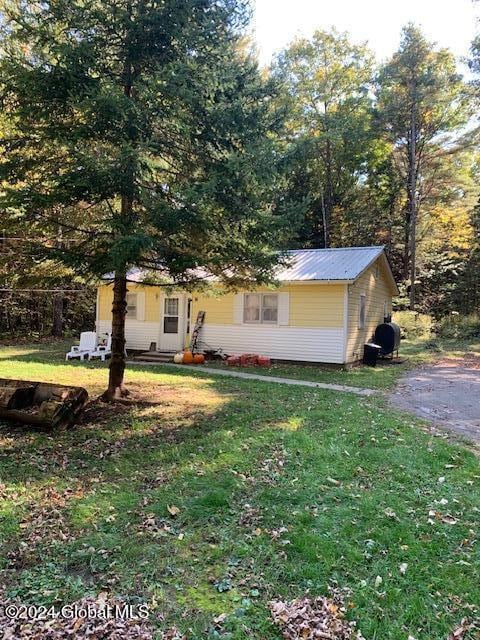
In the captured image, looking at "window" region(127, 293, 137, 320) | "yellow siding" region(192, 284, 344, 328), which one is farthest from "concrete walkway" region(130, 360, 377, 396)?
"window" region(127, 293, 137, 320)

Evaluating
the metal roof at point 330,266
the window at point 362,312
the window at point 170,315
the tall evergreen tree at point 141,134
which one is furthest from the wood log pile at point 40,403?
the window at point 362,312

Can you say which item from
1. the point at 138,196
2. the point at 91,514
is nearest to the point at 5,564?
the point at 91,514

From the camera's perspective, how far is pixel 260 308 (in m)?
14.0

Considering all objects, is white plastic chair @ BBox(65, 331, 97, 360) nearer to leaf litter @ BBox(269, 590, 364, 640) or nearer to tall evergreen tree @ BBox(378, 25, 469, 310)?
leaf litter @ BBox(269, 590, 364, 640)

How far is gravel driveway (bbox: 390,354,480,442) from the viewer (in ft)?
22.5

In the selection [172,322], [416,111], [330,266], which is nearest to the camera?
[330,266]

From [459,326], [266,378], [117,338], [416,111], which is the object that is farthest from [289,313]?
[416,111]

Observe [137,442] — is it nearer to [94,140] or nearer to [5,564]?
[5,564]

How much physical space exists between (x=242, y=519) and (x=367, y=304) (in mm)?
12259

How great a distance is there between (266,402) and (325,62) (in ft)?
79.8

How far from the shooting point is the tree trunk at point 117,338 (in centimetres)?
727

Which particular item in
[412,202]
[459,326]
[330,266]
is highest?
[412,202]

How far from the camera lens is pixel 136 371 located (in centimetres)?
1134

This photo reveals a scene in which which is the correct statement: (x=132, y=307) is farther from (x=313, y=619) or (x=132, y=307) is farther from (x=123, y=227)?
(x=313, y=619)
